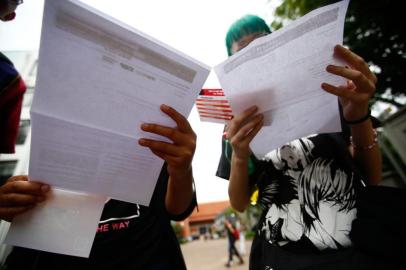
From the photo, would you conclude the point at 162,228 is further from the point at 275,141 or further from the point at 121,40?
the point at 121,40

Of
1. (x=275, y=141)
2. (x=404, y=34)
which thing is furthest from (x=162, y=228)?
(x=404, y=34)

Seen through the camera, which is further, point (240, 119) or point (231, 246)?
point (231, 246)

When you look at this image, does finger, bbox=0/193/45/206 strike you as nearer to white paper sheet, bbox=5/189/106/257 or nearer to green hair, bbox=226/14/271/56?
white paper sheet, bbox=5/189/106/257

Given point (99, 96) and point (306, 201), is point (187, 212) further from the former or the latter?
point (99, 96)

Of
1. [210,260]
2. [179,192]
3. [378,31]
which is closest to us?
[179,192]

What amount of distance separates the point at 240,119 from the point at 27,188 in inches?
29.9

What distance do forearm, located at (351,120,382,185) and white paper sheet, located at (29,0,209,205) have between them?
739 mm

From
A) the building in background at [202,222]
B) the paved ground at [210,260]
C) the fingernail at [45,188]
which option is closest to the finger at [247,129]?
the fingernail at [45,188]

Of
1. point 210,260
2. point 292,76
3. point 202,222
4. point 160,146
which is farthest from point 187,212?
point 202,222

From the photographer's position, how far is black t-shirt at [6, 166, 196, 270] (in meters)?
0.80

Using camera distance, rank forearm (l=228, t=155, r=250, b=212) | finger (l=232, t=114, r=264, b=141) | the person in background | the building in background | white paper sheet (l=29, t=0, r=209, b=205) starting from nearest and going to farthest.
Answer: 1. white paper sheet (l=29, t=0, r=209, b=205)
2. finger (l=232, t=114, r=264, b=141)
3. forearm (l=228, t=155, r=250, b=212)
4. the person in background
5. the building in background

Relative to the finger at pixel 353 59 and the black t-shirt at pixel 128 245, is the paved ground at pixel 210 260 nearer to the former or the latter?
the black t-shirt at pixel 128 245

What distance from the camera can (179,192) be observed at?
875 mm

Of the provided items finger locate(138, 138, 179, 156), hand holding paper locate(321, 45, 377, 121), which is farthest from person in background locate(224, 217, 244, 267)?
finger locate(138, 138, 179, 156)
